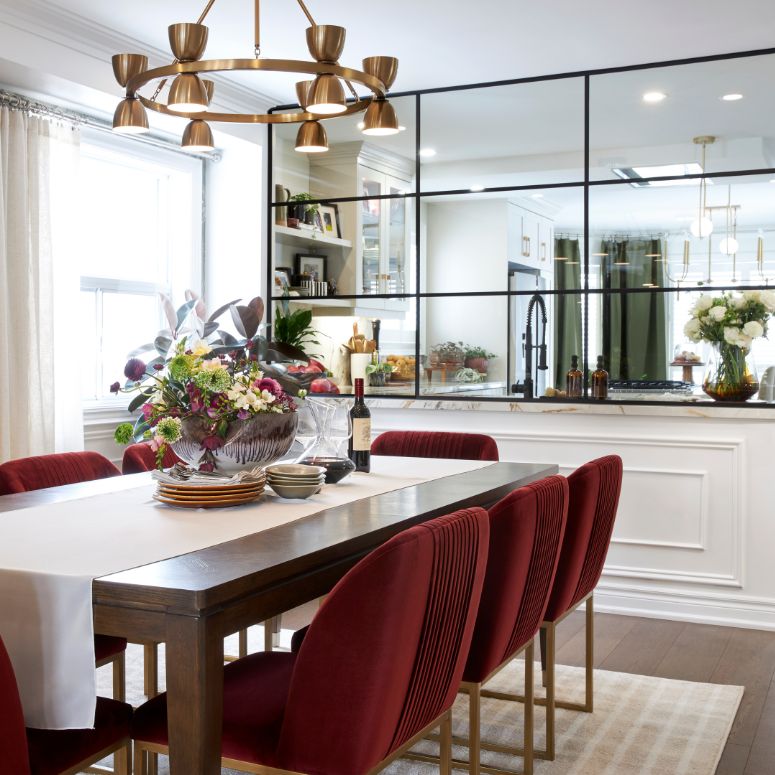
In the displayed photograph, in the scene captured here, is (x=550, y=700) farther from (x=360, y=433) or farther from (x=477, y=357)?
(x=477, y=357)

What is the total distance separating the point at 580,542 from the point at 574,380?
204cm

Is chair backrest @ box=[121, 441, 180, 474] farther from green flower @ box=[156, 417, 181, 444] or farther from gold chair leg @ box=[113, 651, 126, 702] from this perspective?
green flower @ box=[156, 417, 181, 444]

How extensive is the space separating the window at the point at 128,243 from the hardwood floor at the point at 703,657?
267 cm

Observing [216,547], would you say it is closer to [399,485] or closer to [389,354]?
[399,485]

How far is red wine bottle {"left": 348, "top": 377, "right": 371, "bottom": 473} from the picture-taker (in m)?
3.08

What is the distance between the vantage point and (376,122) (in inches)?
113

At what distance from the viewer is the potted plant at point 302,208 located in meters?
5.40

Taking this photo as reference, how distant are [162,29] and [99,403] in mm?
1850

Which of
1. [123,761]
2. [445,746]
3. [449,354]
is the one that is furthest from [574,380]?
[123,761]

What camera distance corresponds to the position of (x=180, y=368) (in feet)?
8.04

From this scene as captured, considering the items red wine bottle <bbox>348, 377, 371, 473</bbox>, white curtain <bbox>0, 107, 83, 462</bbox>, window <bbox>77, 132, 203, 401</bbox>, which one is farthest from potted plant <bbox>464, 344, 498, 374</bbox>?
white curtain <bbox>0, 107, 83, 462</bbox>

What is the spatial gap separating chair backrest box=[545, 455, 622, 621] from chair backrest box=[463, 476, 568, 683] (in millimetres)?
231

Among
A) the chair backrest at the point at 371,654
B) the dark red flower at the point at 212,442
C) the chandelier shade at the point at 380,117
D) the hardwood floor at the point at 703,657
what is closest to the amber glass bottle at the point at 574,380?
the hardwood floor at the point at 703,657

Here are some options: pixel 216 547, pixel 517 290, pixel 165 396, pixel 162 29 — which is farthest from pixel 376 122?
pixel 517 290
